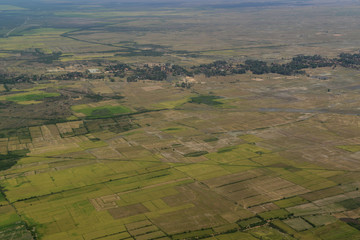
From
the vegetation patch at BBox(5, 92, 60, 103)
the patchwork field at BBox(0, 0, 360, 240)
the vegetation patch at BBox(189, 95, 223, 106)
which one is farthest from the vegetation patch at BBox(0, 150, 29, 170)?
the vegetation patch at BBox(189, 95, 223, 106)

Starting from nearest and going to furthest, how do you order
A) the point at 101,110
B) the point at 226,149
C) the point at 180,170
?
1. the point at 180,170
2. the point at 226,149
3. the point at 101,110

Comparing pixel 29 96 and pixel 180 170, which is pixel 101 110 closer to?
pixel 29 96

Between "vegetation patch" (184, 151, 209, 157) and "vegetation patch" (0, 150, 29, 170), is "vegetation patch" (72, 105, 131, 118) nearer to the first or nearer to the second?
"vegetation patch" (0, 150, 29, 170)

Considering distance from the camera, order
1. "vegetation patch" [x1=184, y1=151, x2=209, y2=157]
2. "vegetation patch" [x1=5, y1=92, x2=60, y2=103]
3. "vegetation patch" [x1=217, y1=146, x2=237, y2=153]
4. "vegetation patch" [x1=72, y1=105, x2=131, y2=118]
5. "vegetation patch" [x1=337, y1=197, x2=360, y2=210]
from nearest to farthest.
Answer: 1. "vegetation patch" [x1=337, y1=197, x2=360, y2=210]
2. "vegetation patch" [x1=184, y1=151, x2=209, y2=157]
3. "vegetation patch" [x1=217, y1=146, x2=237, y2=153]
4. "vegetation patch" [x1=72, y1=105, x2=131, y2=118]
5. "vegetation patch" [x1=5, y1=92, x2=60, y2=103]

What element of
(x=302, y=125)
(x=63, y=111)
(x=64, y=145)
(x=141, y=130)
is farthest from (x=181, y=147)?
(x=63, y=111)

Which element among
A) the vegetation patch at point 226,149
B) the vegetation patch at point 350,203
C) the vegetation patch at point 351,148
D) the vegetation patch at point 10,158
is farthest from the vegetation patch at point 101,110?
the vegetation patch at point 350,203

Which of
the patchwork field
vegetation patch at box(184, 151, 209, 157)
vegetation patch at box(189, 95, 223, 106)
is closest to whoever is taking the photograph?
the patchwork field

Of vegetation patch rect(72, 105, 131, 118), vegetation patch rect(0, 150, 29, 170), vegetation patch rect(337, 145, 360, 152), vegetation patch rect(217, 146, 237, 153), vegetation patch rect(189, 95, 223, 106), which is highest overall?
vegetation patch rect(189, 95, 223, 106)

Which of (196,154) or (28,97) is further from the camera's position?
(28,97)

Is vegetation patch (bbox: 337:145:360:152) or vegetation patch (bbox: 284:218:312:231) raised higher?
vegetation patch (bbox: 337:145:360:152)

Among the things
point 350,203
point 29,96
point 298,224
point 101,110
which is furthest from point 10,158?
point 350,203

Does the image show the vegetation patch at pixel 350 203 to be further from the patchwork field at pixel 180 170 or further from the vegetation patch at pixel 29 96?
the vegetation patch at pixel 29 96

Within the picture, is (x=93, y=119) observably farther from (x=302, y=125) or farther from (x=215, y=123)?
(x=302, y=125)
